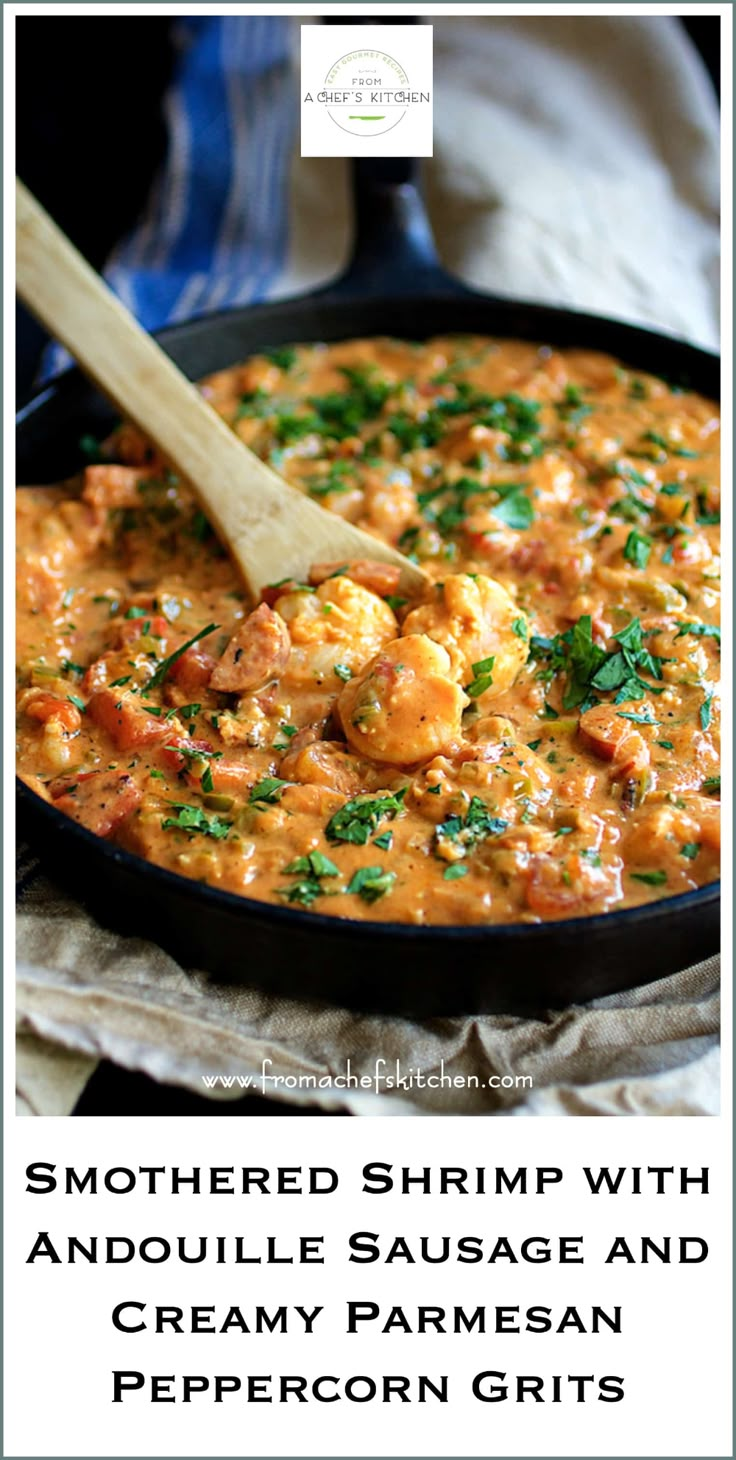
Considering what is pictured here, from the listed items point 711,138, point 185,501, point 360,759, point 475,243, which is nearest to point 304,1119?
point 360,759

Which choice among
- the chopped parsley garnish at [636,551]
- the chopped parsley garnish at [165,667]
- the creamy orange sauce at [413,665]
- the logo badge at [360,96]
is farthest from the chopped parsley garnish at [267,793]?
the logo badge at [360,96]

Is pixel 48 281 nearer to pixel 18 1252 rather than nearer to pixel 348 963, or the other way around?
pixel 348 963

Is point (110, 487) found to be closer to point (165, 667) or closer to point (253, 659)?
point (165, 667)

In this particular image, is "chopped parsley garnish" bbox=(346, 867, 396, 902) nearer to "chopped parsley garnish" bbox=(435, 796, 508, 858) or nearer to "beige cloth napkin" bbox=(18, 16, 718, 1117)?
"chopped parsley garnish" bbox=(435, 796, 508, 858)

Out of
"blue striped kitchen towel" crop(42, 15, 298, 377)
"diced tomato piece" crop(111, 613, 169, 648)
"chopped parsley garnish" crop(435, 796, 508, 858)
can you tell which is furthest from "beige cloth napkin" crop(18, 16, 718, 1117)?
"chopped parsley garnish" crop(435, 796, 508, 858)

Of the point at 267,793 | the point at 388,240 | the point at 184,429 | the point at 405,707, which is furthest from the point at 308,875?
the point at 388,240
